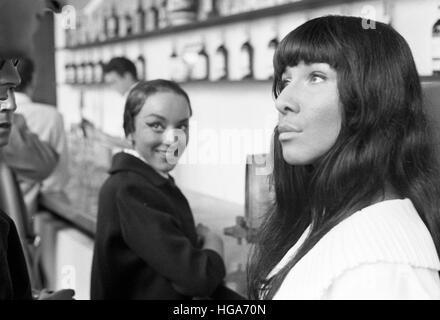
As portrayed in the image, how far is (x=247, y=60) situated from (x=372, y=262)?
4.46ft

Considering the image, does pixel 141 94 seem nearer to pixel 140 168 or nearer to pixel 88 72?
pixel 140 168

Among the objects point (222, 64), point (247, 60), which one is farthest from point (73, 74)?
point (247, 60)

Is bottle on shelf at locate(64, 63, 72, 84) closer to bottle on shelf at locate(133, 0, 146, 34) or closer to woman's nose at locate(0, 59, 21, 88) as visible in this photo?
bottle on shelf at locate(133, 0, 146, 34)

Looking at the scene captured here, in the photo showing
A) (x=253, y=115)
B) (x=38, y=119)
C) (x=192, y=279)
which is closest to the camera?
(x=192, y=279)

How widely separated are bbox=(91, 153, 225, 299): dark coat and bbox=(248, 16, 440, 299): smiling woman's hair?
1.33 ft

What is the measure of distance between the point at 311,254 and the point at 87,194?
1843mm

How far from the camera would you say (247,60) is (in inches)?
74.2

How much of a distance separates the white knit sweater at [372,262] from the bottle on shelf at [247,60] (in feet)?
4.10

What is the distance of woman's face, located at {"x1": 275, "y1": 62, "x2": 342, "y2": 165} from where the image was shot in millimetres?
689

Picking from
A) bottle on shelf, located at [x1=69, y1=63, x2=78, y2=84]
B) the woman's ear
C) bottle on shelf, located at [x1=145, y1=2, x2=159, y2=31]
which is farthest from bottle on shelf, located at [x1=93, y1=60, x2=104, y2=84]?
the woman's ear
